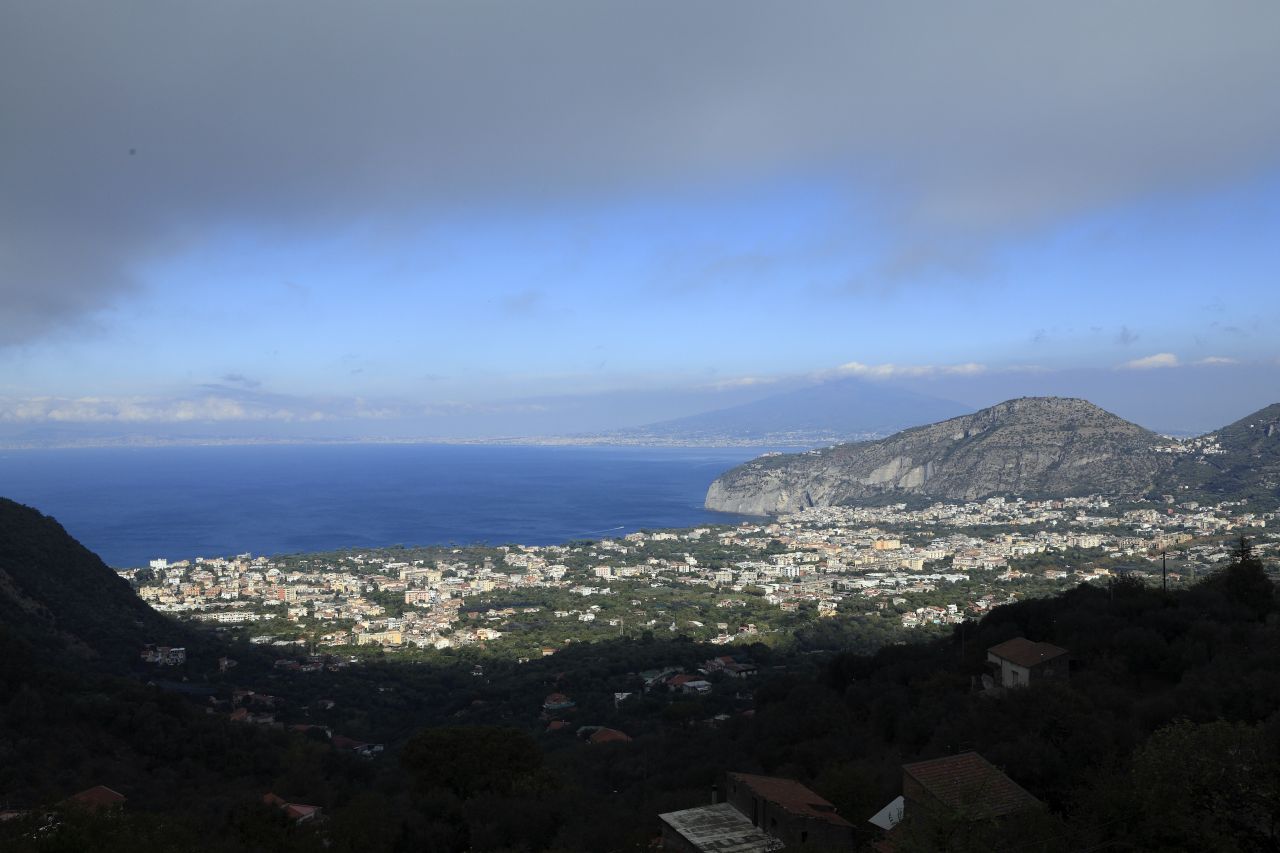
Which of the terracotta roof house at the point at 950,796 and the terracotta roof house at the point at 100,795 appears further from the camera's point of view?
the terracotta roof house at the point at 100,795

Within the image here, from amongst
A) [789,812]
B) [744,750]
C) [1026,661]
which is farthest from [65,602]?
[1026,661]

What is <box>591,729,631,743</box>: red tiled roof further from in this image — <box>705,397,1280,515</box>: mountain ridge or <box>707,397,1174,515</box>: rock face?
<box>707,397,1174,515</box>: rock face

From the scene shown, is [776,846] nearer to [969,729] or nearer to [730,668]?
[969,729]

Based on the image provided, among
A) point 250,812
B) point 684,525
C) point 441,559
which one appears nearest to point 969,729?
point 250,812

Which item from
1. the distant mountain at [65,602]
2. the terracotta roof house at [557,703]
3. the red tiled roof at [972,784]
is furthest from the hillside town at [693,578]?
the red tiled roof at [972,784]

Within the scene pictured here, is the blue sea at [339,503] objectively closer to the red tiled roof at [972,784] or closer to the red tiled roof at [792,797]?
the red tiled roof at [792,797]

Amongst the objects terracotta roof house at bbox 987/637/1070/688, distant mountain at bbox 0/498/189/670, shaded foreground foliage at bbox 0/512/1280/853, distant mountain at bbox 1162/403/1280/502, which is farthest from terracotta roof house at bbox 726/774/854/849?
distant mountain at bbox 1162/403/1280/502

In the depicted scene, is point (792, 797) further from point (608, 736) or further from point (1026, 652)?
point (608, 736)
